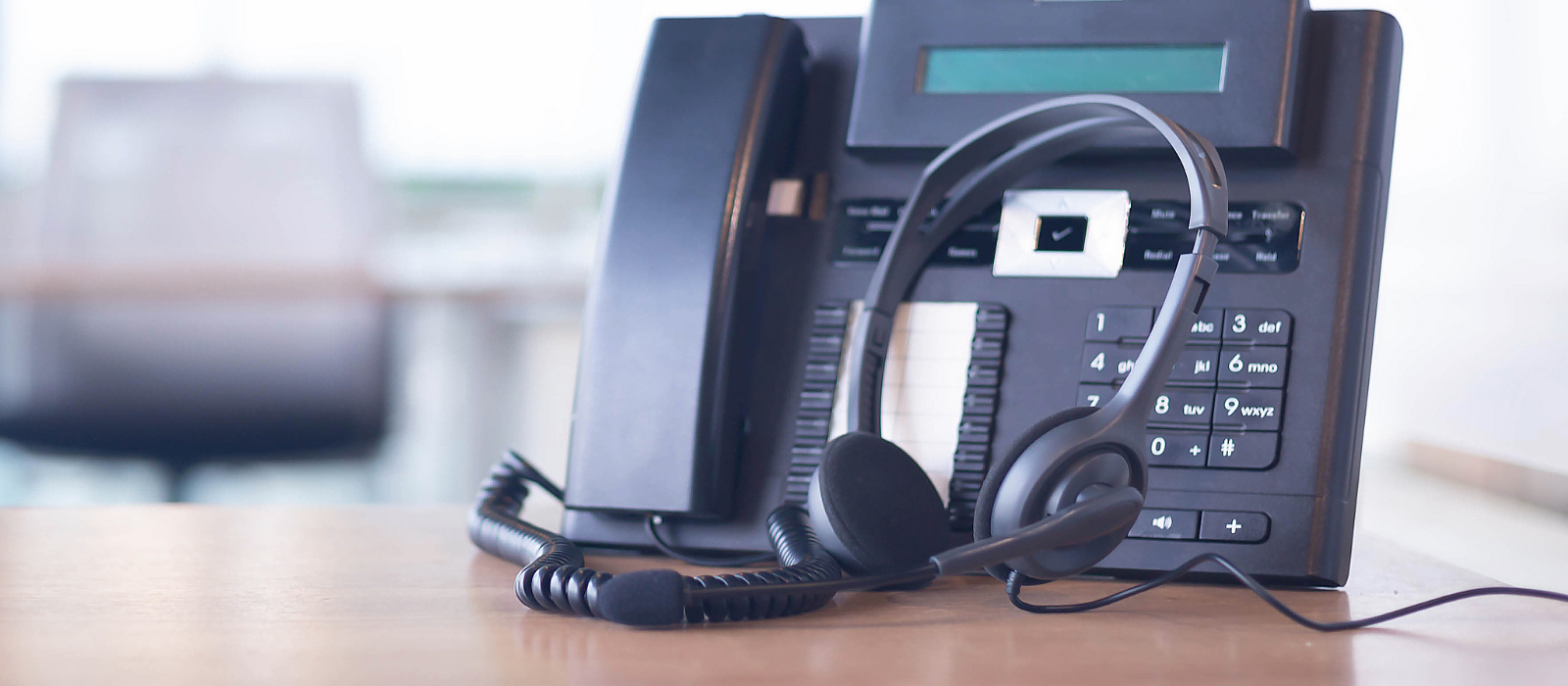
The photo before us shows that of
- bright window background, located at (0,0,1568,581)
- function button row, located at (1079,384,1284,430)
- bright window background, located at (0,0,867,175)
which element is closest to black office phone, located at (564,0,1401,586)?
function button row, located at (1079,384,1284,430)

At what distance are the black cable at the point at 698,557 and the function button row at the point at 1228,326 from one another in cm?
15

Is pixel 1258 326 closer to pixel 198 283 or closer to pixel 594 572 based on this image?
pixel 594 572

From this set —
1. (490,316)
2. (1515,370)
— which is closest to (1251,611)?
(1515,370)

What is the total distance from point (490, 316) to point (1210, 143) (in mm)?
2053

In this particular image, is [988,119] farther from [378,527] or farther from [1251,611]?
[378,527]

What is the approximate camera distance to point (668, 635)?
0.28 m

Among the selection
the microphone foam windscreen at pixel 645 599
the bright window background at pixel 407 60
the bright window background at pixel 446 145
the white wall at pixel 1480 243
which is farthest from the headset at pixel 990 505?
the bright window background at pixel 407 60

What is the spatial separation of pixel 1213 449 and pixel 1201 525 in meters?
0.03

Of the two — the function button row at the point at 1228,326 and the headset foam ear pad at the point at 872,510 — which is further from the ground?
the function button row at the point at 1228,326

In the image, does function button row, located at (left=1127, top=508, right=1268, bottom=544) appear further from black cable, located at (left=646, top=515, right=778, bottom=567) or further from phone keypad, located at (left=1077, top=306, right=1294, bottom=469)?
black cable, located at (left=646, top=515, right=778, bottom=567)

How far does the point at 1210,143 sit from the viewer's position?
363 mm

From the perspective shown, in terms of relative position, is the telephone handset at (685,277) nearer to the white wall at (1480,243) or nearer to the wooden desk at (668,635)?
the wooden desk at (668,635)

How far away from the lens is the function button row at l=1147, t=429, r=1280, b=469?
13.9 inches

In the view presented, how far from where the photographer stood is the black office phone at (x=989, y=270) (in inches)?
14.1
